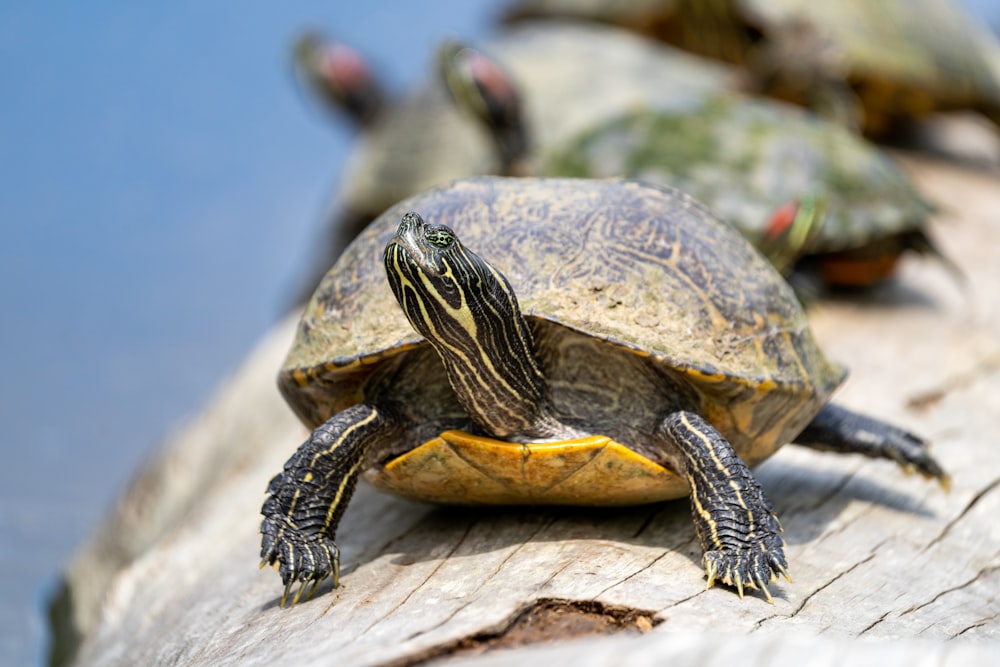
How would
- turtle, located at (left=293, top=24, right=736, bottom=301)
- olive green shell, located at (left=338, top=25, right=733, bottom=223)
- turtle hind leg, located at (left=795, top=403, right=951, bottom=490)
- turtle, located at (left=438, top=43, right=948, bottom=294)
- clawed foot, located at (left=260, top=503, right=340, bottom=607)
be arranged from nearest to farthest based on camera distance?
clawed foot, located at (left=260, top=503, right=340, bottom=607), turtle hind leg, located at (left=795, top=403, right=951, bottom=490), turtle, located at (left=438, top=43, right=948, bottom=294), turtle, located at (left=293, top=24, right=736, bottom=301), olive green shell, located at (left=338, top=25, right=733, bottom=223)

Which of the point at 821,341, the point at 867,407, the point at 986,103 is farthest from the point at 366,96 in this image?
the point at 867,407

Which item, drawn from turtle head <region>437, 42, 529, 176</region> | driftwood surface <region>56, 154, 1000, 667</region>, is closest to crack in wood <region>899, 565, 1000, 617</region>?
driftwood surface <region>56, 154, 1000, 667</region>

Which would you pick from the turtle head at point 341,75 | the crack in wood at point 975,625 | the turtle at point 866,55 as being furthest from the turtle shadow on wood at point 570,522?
the turtle head at point 341,75

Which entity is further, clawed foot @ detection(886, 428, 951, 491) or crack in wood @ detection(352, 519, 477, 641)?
clawed foot @ detection(886, 428, 951, 491)

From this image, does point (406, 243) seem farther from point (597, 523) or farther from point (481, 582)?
point (597, 523)

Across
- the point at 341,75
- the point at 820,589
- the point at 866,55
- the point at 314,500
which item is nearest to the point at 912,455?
the point at 820,589

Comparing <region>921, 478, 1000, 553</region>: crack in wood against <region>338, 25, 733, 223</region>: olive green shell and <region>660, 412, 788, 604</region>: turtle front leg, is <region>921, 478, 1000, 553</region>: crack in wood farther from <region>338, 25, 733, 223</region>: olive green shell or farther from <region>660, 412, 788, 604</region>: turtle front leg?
<region>338, 25, 733, 223</region>: olive green shell

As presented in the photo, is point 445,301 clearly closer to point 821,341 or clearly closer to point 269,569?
point 269,569
